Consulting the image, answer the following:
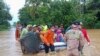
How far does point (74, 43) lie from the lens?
9836 millimetres

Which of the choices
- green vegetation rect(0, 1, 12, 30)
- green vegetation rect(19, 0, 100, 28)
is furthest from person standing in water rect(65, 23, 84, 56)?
green vegetation rect(0, 1, 12, 30)

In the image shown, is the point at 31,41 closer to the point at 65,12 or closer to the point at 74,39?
the point at 74,39

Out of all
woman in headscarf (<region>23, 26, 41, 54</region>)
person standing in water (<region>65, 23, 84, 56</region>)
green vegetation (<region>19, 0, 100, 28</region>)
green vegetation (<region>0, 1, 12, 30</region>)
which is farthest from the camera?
green vegetation (<region>0, 1, 12, 30</region>)

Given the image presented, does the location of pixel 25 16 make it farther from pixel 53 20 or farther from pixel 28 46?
pixel 28 46

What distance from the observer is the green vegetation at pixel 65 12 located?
1872 inches

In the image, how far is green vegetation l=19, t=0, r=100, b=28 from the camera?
47541 millimetres

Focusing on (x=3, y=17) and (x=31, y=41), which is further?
(x=3, y=17)

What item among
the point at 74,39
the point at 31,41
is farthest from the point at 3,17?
the point at 74,39

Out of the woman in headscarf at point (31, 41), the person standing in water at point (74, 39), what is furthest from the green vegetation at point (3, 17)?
the person standing in water at point (74, 39)

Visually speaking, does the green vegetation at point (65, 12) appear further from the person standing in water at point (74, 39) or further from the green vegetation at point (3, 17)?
the person standing in water at point (74, 39)

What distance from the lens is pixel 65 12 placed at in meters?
49.2

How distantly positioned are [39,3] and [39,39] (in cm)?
5664

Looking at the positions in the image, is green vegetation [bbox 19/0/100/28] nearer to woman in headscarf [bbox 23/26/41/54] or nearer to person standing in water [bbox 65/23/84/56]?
woman in headscarf [bbox 23/26/41/54]

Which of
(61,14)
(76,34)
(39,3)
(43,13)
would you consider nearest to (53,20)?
(61,14)
